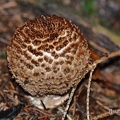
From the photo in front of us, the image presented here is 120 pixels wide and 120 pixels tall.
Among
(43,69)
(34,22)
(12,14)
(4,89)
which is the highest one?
(12,14)

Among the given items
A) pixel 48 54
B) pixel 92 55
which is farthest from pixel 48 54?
pixel 92 55

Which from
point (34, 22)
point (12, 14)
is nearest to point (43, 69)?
point (34, 22)

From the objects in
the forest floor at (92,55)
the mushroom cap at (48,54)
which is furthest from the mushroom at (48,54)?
the forest floor at (92,55)

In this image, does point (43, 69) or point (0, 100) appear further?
point (0, 100)

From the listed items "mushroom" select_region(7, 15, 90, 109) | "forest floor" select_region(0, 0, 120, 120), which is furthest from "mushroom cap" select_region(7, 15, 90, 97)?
"forest floor" select_region(0, 0, 120, 120)

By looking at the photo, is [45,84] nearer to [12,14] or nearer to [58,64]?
[58,64]

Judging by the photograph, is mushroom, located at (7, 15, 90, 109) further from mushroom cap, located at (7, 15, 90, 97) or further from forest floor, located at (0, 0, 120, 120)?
forest floor, located at (0, 0, 120, 120)

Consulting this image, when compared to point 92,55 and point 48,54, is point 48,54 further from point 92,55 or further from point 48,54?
point 92,55

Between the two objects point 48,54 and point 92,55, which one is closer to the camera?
point 48,54
